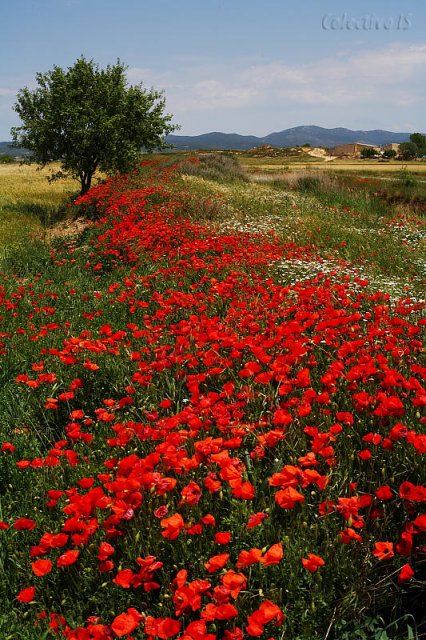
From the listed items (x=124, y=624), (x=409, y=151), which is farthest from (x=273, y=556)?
(x=409, y=151)

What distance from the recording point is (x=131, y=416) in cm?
395

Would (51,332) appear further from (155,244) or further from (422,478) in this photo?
(422,478)

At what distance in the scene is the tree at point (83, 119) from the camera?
1903 cm

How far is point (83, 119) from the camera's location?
739 inches

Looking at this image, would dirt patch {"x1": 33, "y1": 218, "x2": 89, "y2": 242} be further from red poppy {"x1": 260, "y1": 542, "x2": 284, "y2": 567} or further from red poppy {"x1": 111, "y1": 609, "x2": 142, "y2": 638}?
red poppy {"x1": 260, "y1": 542, "x2": 284, "y2": 567}

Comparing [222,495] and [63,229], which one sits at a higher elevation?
[63,229]

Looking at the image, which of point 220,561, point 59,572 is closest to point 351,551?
point 220,561

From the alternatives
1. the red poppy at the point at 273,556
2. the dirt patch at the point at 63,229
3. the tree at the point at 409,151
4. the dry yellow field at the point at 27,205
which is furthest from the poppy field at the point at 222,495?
the tree at the point at 409,151

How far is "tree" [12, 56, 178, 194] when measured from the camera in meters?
19.0

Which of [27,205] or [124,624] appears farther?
[27,205]

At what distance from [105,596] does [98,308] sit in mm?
5037

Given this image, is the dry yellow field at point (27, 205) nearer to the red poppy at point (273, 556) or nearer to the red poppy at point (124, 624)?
the red poppy at point (124, 624)

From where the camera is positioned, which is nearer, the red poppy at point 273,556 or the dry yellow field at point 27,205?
the red poppy at point 273,556

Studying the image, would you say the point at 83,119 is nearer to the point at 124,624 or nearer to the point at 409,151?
the point at 124,624
